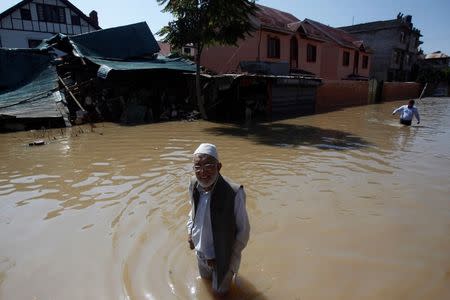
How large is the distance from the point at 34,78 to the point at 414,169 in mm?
15877

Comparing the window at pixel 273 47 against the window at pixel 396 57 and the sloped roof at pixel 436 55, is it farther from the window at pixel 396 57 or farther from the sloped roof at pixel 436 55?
the sloped roof at pixel 436 55

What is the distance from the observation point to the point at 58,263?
11.2 feet

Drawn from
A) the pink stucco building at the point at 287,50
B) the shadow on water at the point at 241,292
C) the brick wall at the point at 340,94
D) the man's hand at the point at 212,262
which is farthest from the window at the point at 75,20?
the man's hand at the point at 212,262

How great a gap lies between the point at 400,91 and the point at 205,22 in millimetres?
28212

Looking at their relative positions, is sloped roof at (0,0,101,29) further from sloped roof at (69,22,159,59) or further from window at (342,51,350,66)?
window at (342,51,350,66)

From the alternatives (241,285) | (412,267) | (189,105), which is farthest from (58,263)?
(189,105)

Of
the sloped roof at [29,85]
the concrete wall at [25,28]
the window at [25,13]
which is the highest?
the window at [25,13]

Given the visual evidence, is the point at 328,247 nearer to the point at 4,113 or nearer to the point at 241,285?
the point at 241,285

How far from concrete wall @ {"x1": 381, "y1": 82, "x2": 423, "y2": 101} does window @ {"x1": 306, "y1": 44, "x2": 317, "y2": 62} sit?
27.9 feet

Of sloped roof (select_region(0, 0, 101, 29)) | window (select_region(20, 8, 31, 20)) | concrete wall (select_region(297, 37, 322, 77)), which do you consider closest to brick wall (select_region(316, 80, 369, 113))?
concrete wall (select_region(297, 37, 322, 77))

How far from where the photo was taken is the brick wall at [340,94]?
21.8m

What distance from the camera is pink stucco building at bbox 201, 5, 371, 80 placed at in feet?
72.5

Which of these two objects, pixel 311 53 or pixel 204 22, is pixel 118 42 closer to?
pixel 204 22

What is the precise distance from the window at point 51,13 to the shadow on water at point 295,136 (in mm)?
22985
